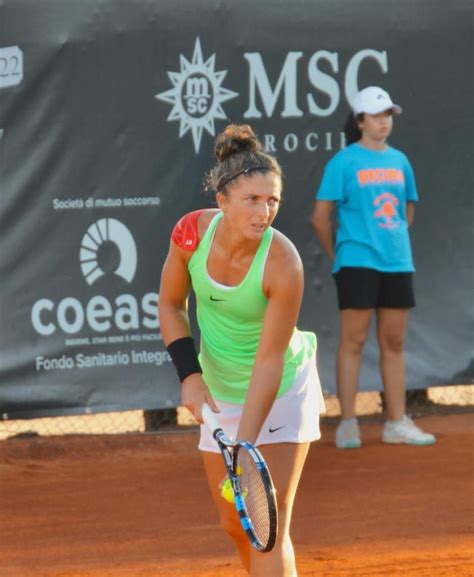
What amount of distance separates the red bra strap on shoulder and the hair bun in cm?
22

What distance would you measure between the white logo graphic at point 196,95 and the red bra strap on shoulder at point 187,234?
3.39 metres

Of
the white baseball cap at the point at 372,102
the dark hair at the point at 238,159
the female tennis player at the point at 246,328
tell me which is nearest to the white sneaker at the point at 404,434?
the white baseball cap at the point at 372,102

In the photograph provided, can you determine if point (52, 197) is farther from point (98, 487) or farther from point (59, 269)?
point (98, 487)

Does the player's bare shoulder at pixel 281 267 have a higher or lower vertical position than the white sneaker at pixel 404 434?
higher

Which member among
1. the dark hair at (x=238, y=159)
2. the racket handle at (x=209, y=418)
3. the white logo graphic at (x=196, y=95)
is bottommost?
the racket handle at (x=209, y=418)

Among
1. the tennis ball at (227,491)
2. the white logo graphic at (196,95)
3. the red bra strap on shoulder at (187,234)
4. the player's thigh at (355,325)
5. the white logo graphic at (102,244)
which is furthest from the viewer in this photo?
the white logo graphic at (196,95)

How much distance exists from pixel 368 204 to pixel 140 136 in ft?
4.41

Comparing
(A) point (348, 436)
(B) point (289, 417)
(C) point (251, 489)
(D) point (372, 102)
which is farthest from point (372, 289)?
(C) point (251, 489)

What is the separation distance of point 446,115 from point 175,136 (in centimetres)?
171

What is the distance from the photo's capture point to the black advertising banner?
701 cm

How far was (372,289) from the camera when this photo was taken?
695cm

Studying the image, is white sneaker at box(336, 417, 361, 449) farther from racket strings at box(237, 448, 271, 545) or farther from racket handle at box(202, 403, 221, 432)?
racket strings at box(237, 448, 271, 545)

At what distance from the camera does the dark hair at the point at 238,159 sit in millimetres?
3680

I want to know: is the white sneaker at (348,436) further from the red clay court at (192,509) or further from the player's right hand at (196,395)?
the player's right hand at (196,395)
